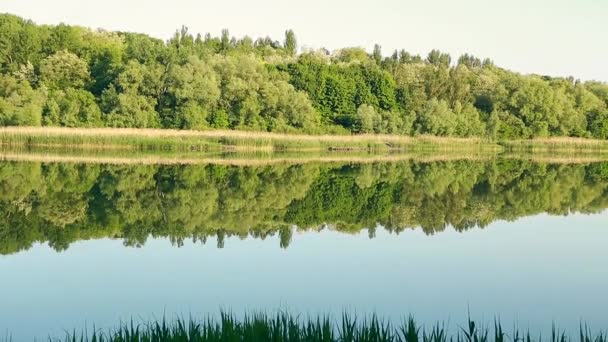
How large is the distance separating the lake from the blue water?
0.08 ft

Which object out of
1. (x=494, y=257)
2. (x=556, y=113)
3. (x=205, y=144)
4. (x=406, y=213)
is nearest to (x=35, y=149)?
(x=205, y=144)

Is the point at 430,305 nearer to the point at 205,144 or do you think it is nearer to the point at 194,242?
the point at 194,242

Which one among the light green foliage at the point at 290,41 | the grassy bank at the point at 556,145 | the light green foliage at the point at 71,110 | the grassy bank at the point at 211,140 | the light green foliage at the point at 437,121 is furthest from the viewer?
the light green foliage at the point at 290,41

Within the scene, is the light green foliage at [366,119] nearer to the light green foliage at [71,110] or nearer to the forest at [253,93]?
the forest at [253,93]

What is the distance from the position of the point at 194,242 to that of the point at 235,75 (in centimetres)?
3492

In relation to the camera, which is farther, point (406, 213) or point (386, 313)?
point (406, 213)

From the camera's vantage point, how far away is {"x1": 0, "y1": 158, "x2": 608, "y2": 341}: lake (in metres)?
6.34

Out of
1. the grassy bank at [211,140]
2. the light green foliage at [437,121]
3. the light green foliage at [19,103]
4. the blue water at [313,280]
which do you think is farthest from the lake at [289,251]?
the light green foliage at [437,121]

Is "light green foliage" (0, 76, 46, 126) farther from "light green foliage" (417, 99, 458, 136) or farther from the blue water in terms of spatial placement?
the blue water

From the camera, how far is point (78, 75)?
4384cm

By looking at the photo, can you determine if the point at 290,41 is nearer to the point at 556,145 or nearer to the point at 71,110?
the point at 556,145

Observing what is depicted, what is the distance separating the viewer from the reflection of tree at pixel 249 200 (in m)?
10.7

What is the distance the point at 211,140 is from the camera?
35844 millimetres

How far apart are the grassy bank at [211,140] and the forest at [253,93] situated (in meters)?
1.92
